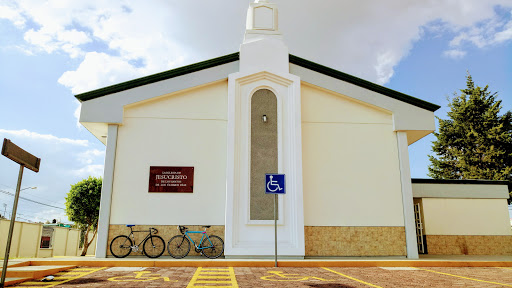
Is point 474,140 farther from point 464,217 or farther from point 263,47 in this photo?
point 263,47

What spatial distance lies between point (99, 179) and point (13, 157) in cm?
2083

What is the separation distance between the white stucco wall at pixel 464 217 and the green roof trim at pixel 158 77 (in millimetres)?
10586

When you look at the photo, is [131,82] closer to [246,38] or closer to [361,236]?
[246,38]

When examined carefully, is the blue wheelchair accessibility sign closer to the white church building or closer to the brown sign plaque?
the white church building

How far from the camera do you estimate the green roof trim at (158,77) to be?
43.0 ft

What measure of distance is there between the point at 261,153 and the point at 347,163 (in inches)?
125

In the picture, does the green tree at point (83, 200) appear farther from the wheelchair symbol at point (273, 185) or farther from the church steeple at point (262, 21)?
the wheelchair symbol at point (273, 185)

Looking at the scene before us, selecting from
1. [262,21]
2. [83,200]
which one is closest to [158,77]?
[262,21]

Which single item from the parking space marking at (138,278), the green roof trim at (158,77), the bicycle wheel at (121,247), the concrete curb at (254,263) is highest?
the green roof trim at (158,77)

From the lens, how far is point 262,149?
13352mm

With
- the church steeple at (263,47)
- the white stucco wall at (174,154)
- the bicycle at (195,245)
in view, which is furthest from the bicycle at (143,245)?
the church steeple at (263,47)

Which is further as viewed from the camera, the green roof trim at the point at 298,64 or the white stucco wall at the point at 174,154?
the green roof trim at the point at 298,64

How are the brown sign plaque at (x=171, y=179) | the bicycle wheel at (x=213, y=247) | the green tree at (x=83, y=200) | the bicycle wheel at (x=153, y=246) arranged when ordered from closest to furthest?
the bicycle wheel at (x=153, y=246) → the bicycle wheel at (x=213, y=247) → the brown sign plaque at (x=171, y=179) → the green tree at (x=83, y=200)

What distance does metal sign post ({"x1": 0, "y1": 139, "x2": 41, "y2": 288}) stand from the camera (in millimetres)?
5887
